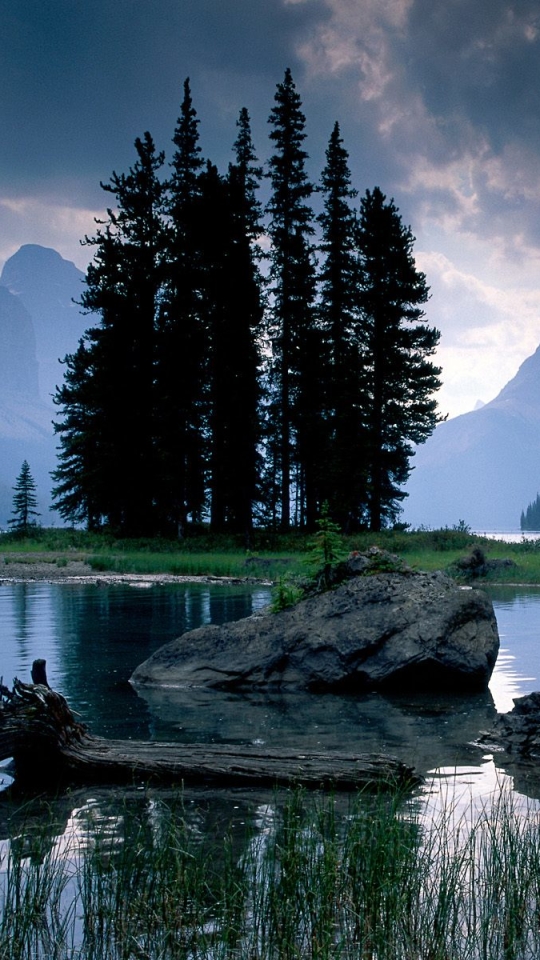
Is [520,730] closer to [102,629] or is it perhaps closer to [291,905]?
[291,905]

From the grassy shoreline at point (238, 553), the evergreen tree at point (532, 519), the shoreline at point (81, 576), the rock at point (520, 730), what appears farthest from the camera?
the evergreen tree at point (532, 519)

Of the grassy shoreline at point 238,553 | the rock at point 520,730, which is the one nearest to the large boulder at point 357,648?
the rock at point 520,730

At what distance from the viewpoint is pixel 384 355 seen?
4684 cm

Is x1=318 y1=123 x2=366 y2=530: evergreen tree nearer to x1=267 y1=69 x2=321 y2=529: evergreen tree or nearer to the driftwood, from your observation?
x1=267 y1=69 x2=321 y2=529: evergreen tree

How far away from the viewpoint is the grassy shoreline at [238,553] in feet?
110

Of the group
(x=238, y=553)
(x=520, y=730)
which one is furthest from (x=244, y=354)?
(x=520, y=730)

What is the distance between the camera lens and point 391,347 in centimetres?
4684

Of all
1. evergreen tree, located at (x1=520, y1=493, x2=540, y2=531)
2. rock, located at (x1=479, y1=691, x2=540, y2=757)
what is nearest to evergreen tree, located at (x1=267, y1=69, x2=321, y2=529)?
rock, located at (x1=479, y1=691, x2=540, y2=757)

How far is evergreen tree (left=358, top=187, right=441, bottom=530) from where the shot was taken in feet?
151

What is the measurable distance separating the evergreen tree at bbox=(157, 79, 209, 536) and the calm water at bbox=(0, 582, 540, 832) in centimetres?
2500

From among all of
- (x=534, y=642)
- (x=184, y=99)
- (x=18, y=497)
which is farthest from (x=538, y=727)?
(x=18, y=497)

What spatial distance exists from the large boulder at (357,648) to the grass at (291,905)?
728 centimetres

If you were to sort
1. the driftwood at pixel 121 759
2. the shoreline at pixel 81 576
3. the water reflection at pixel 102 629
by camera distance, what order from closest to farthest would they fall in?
1. the driftwood at pixel 121 759
2. the water reflection at pixel 102 629
3. the shoreline at pixel 81 576

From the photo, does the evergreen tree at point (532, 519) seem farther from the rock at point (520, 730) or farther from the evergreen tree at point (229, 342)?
the rock at point (520, 730)
